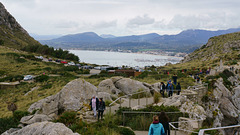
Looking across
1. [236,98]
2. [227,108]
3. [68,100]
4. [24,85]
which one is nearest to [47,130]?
[68,100]

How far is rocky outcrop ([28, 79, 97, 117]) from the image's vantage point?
49.9ft

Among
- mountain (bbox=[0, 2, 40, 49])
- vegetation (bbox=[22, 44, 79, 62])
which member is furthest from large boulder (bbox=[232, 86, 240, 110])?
mountain (bbox=[0, 2, 40, 49])

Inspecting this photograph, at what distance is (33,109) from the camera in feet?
57.1

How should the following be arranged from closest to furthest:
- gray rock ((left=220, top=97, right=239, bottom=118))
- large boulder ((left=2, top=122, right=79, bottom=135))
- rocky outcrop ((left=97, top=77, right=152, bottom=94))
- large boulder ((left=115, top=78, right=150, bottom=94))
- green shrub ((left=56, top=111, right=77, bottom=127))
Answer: large boulder ((left=2, top=122, right=79, bottom=135))
green shrub ((left=56, top=111, right=77, bottom=127))
rocky outcrop ((left=97, top=77, right=152, bottom=94))
large boulder ((left=115, top=78, right=150, bottom=94))
gray rock ((left=220, top=97, right=239, bottom=118))

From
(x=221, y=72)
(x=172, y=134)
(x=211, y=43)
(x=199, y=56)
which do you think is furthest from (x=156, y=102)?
(x=211, y=43)

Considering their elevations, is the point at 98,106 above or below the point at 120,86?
above

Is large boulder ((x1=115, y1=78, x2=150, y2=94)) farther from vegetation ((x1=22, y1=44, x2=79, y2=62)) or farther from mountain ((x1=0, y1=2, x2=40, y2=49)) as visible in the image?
mountain ((x1=0, y1=2, x2=40, y2=49))

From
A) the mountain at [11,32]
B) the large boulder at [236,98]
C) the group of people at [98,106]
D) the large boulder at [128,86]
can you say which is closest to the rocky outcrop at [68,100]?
the group of people at [98,106]

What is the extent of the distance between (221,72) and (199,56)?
208 ft

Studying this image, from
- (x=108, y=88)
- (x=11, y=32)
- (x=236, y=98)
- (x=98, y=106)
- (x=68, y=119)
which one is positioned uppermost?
(x=11, y=32)

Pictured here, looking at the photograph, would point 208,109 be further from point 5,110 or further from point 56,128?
point 5,110

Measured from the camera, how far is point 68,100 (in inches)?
607

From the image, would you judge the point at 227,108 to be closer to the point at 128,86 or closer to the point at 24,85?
the point at 128,86

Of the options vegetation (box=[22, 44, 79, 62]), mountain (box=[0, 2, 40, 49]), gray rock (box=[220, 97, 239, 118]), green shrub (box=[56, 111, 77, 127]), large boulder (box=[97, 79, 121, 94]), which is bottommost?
gray rock (box=[220, 97, 239, 118])
